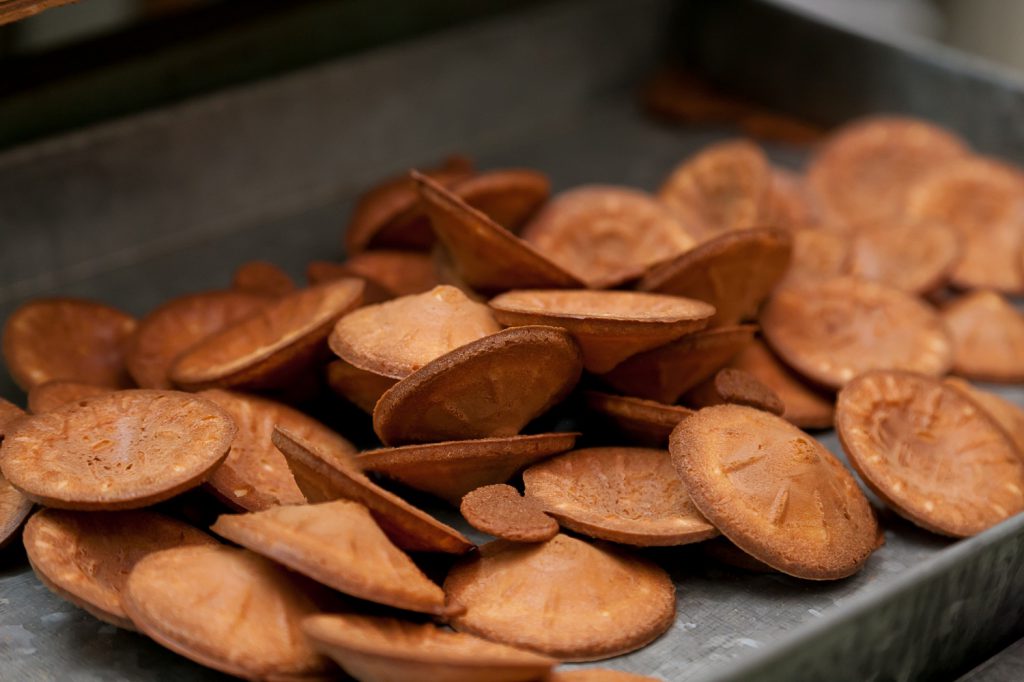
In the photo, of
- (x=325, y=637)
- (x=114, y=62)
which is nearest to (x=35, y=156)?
(x=114, y=62)

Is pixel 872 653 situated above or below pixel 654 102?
below

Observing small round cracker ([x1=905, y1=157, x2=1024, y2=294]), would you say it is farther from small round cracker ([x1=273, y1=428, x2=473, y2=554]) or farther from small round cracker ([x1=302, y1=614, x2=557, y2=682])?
small round cracker ([x1=302, y1=614, x2=557, y2=682])

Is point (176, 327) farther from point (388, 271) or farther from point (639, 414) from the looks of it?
point (639, 414)

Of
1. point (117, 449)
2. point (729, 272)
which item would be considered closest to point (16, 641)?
→ point (117, 449)

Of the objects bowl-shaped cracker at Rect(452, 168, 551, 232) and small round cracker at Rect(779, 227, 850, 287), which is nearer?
bowl-shaped cracker at Rect(452, 168, 551, 232)

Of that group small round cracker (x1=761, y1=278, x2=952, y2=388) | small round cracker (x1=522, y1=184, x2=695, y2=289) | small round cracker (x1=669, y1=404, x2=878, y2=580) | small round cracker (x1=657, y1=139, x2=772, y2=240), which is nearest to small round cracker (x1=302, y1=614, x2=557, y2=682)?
small round cracker (x1=669, y1=404, x2=878, y2=580)

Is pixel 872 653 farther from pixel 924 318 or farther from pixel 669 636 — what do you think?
pixel 924 318
